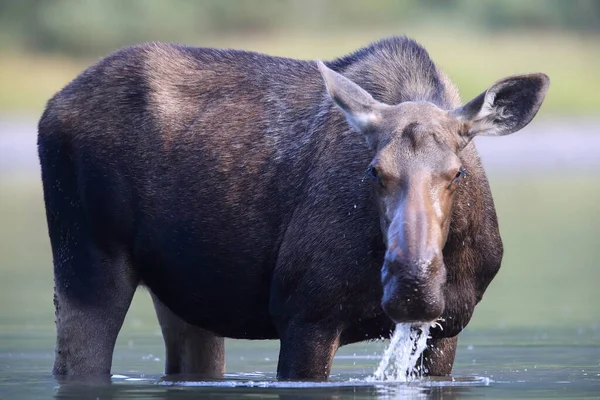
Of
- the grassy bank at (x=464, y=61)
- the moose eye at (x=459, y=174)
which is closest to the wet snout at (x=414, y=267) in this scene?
the moose eye at (x=459, y=174)

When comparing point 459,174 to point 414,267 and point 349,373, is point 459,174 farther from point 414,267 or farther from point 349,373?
point 349,373

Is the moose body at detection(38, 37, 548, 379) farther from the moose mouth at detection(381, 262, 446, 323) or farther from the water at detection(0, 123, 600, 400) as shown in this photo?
the water at detection(0, 123, 600, 400)

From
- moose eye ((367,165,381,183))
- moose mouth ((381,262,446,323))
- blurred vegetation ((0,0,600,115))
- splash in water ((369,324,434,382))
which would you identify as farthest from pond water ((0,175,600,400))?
blurred vegetation ((0,0,600,115))

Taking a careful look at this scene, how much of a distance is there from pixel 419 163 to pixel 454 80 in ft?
65.3

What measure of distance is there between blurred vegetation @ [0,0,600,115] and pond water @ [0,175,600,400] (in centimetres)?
2233

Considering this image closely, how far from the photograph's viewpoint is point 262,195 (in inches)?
365

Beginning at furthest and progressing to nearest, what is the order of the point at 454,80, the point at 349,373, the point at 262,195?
the point at 454,80
the point at 349,373
the point at 262,195

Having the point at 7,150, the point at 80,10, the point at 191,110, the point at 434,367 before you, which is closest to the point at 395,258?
the point at 434,367

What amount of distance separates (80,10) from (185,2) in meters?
3.72

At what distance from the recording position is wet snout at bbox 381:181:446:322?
766cm

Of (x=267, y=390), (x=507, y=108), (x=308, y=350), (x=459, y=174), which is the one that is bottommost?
(x=267, y=390)

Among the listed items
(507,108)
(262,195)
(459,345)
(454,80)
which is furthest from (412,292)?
(454,80)

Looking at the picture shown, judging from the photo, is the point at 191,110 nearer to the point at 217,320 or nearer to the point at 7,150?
the point at 217,320

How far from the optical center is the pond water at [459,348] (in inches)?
352
